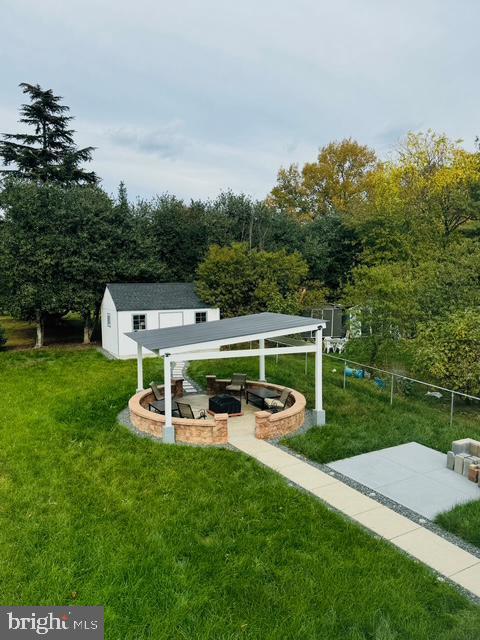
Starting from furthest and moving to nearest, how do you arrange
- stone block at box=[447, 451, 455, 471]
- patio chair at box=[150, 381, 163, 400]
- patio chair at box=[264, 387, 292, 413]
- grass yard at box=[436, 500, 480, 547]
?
patio chair at box=[150, 381, 163, 400]
patio chair at box=[264, 387, 292, 413]
stone block at box=[447, 451, 455, 471]
grass yard at box=[436, 500, 480, 547]

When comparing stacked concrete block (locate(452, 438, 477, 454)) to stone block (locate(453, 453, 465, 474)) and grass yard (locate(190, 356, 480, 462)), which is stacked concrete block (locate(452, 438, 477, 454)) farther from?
grass yard (locate(190, 356, 480, 462))

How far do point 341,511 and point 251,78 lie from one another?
1777 centimetres

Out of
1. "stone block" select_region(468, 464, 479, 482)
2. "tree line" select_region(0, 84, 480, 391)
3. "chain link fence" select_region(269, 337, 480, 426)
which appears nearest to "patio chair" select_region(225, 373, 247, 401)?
"chain link fence" select_region(269, 337, 480, 426)

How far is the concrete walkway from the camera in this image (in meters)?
5.27

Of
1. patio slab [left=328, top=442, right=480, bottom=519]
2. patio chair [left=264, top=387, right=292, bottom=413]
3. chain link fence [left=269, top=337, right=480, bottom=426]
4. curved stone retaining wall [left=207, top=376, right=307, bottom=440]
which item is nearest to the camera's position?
patio slab [left=328, top=442, right=480, bottom=519]

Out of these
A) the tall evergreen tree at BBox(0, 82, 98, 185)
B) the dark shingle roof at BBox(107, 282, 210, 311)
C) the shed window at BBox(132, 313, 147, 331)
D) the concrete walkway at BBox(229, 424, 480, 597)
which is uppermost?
the tall evergreen tree at BBox(0, 82, 98, 185)

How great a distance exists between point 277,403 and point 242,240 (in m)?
22.3

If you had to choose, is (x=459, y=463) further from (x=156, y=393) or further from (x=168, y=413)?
(x=156, y=393)

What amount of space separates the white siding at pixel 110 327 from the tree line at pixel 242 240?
153cm

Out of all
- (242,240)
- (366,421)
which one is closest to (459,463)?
(366,421)

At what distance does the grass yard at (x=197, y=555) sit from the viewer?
432cm

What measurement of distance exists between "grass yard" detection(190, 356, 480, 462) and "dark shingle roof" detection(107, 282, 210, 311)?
684 centimetres

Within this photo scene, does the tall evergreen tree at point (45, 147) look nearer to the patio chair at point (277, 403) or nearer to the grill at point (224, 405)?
the grill at point (224, 405)

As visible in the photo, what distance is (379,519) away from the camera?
6367 millimetres
